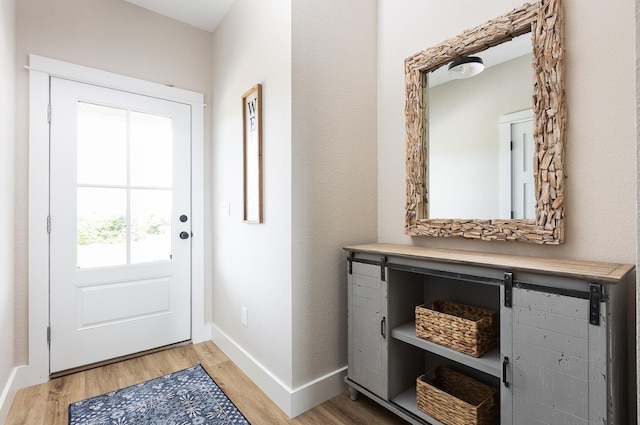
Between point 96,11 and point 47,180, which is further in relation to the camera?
point 96,11

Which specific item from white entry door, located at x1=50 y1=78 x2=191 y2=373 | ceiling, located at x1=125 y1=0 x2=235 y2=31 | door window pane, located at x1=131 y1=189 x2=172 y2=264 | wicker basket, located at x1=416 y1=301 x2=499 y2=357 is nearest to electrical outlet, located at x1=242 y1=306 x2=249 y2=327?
white entry door, located at x1=50 y1=78 x2=191 y2=373

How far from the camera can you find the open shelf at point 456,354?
1.25 metres

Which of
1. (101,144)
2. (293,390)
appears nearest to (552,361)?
(293,390)

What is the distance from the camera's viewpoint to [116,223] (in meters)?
2.28

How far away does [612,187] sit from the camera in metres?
1.21

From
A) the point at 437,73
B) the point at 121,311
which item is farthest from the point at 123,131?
the point at 437,73

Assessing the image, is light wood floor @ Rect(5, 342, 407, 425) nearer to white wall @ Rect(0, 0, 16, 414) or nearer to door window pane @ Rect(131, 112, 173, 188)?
white wall @ Rect(0, 0, 16, 414)

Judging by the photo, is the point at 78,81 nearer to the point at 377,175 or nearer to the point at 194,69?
the point at 194,69

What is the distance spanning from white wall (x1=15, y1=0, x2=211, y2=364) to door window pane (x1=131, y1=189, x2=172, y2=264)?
1.15ft

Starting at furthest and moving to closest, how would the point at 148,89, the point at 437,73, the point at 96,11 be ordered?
the point at 148,89
the point at 96,11
the point at 437,73

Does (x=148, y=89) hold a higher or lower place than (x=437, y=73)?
higher

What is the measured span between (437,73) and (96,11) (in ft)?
7.71

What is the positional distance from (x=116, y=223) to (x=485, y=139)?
95.7 inches

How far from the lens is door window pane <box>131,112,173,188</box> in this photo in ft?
7.75
